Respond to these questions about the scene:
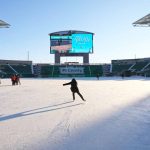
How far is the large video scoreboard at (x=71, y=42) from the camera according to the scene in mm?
58875

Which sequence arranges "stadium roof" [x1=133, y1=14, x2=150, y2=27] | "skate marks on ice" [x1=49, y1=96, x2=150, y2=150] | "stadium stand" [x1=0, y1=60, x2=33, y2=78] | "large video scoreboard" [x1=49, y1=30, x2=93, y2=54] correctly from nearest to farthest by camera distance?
"skate marks on ice" [x1=49, y1=96, x2=150, y2=150] → "stadium roof" [x1=133, y1=14, x2=150, y2=27] → "large video scoreboard" [x1=49, y1=30, x2=93, y2=54] → "stadium stand" [x1=0, y1=60, x2=33, y2=78]

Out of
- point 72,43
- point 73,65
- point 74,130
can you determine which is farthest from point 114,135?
point 73,65

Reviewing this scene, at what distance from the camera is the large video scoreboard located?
58875 mm

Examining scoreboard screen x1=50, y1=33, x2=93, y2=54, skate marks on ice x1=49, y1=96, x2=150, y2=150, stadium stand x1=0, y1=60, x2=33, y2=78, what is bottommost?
skate marks on ice x1=49, y1=96, x2=150, y2=150

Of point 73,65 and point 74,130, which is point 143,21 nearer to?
point 73,65

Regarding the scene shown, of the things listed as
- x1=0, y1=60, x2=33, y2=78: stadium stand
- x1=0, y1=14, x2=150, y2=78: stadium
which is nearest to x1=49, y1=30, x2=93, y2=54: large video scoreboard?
x1=0, y1=14, x2=150, y2=78: stadium

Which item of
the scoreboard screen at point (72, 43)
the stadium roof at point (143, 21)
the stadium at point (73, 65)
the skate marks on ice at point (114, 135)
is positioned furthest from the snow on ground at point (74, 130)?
the scoreboard screen at point (72, 43)

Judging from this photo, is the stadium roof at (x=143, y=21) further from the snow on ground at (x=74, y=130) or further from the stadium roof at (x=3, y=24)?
the snow on ground at (x=74, y=130)

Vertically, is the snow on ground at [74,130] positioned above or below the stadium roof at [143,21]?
below

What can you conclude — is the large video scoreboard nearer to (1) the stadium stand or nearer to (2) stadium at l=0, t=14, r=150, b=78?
(2) stadium at l=0, t=14, r=150, b=78

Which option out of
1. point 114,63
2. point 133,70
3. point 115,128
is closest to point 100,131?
point 115,128

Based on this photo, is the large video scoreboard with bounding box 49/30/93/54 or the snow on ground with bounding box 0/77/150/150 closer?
the snow on ground with bounding box 0/77/150/150

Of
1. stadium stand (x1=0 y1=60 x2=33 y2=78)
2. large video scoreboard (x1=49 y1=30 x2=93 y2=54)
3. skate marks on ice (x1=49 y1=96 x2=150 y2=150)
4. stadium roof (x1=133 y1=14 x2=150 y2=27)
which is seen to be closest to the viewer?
skate marks on ice (x1=49 y1=96 x2=150 y2=150)

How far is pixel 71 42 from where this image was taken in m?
58.8
